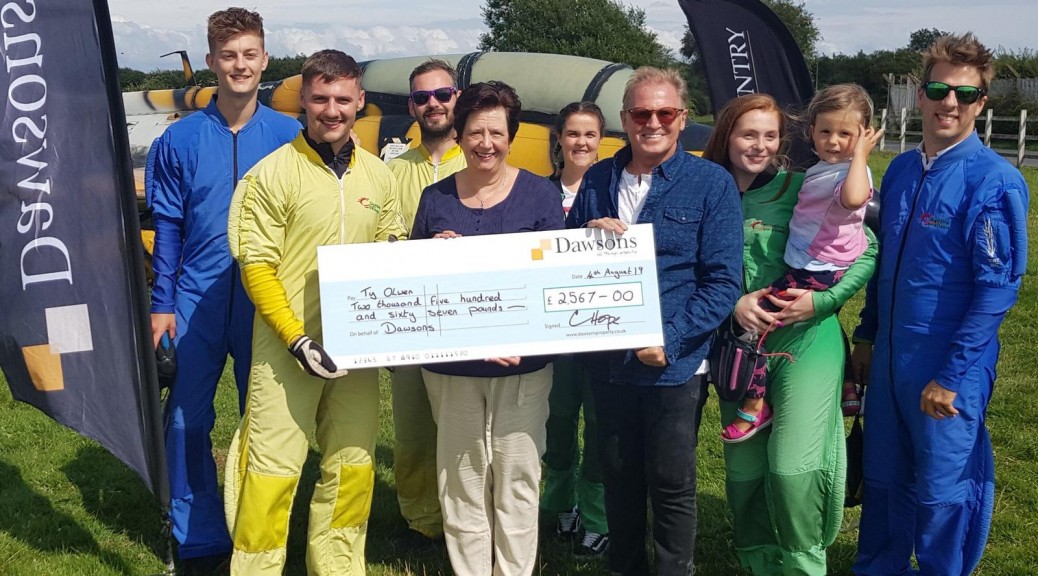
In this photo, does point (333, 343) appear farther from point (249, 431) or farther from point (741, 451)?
point (741, 451)

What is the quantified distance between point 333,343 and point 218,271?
0.85 meters

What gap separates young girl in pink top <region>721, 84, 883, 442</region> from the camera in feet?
9.70

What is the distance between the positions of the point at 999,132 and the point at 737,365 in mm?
25100

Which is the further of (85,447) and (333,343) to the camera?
(85,447)

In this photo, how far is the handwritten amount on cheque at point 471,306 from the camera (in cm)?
292

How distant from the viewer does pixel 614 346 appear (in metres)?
2.88

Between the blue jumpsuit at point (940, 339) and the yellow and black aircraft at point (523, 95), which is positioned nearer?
the blue jumpsuit at point (940, 339)

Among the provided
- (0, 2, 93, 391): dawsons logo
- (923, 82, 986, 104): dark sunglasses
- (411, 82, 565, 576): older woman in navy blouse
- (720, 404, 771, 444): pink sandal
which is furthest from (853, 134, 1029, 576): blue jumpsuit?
(0, 2, 93, 391): dawsons logo

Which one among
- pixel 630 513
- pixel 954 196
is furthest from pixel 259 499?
pixel 954 196

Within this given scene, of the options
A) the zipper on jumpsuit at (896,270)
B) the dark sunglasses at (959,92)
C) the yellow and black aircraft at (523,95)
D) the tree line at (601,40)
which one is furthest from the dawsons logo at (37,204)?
the tree line at (601,40)

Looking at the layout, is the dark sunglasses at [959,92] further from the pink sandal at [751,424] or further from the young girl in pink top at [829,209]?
the pink sandal at [751,424]

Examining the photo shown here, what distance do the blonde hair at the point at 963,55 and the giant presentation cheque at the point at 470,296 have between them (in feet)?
4.11

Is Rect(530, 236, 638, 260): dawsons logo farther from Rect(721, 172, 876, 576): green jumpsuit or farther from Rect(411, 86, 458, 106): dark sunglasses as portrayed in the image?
Rect(411, 86, 458, 106): dark sunglasses

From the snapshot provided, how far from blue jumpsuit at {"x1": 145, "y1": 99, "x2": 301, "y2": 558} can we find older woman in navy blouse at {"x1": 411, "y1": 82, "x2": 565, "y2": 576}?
33.8 inches
